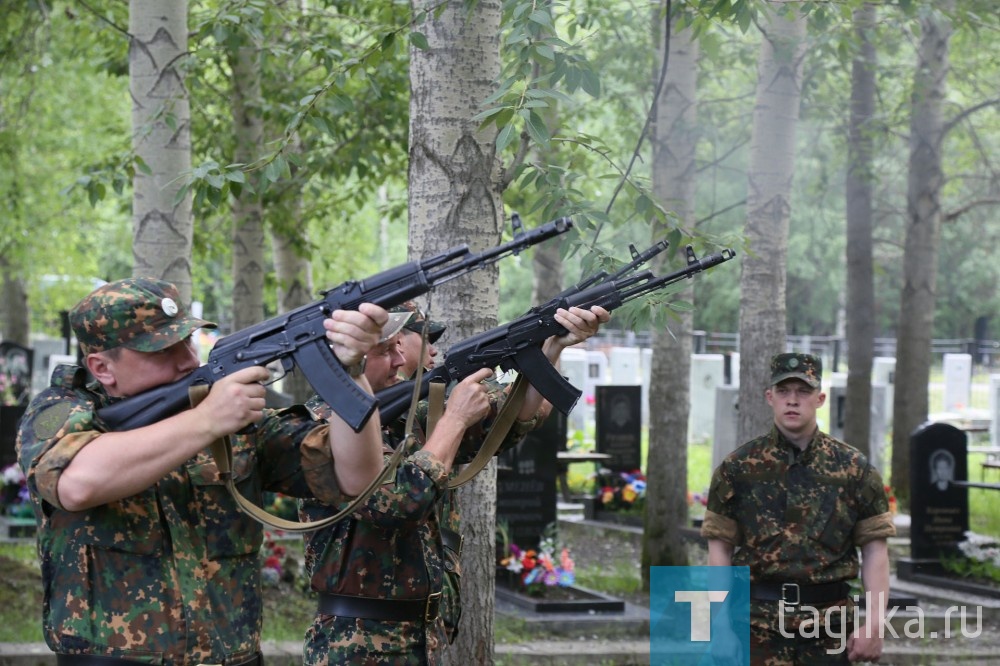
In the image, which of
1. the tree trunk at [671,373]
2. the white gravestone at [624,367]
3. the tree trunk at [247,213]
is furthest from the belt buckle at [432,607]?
the white gravestone at [624,367]

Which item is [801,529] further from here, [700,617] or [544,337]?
[700,617]

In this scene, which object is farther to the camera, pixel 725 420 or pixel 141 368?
pixel 725 420

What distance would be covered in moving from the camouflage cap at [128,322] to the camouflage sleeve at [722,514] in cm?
295

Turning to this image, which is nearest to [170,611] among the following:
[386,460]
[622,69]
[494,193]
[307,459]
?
[307,459]

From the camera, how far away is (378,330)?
3340 mm

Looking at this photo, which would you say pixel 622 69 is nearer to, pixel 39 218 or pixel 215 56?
pixel 215 56

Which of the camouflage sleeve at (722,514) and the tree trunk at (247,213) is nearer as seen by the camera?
the camouflage sleeve at (722,514)

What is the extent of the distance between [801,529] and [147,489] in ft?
10.2

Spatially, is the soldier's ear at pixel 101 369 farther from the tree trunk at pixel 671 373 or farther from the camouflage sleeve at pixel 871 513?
the tree trunk at pixel 671 373

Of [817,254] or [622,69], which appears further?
[817,254]

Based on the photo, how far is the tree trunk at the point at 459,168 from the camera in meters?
5.11

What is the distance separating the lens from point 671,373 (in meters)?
→ 10.5

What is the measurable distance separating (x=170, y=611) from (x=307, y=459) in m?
0.58

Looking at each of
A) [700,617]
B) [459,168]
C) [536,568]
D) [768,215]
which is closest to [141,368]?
[459,168]
